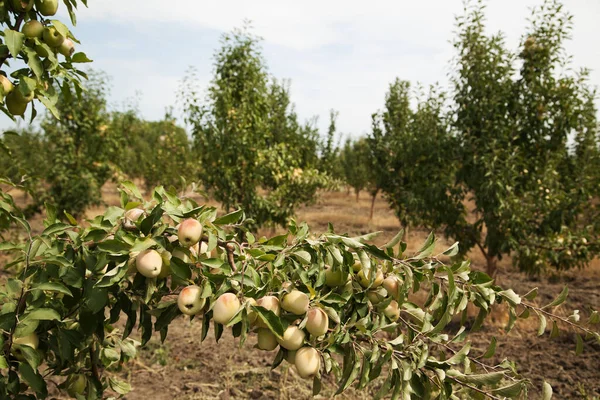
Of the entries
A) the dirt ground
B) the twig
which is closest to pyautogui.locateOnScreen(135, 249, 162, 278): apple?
the twig

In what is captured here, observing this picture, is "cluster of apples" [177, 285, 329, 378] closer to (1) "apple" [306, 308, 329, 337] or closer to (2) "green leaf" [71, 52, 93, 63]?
(1) "apple" [306, 308, 329, 337]

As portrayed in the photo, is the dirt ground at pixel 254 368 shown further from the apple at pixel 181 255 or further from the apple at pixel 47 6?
the apple at pixel 47 6

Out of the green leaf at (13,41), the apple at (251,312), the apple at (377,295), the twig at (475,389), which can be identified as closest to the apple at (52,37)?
the green leaf at (13,41)

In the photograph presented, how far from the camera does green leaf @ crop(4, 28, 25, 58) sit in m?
1.31

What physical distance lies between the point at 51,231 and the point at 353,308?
97 centimetres

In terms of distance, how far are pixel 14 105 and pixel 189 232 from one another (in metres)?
0.85

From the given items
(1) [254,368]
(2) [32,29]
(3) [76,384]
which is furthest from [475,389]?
(1) [254,368]

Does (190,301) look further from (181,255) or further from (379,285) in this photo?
(379,285)

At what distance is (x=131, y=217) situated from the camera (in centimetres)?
135

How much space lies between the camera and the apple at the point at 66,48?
1.54 meters

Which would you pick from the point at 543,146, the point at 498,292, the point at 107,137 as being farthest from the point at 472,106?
the point at 107,137

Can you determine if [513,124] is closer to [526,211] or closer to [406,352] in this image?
[526,211]

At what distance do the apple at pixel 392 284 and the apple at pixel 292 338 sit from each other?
0.35 m

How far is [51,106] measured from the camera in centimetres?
145
